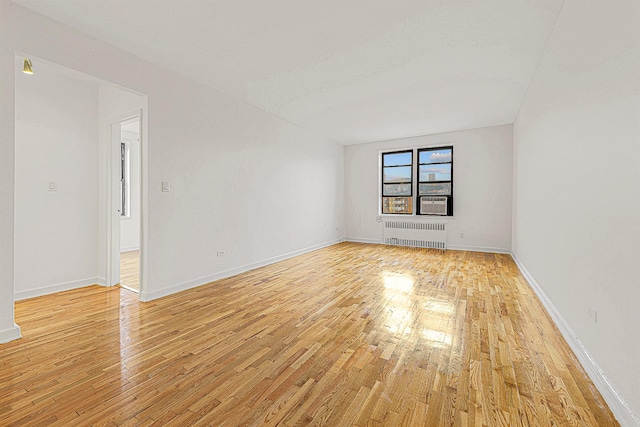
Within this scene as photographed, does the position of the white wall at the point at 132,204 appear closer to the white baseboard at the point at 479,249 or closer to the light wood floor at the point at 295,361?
the light wood floor at the point at 295,361

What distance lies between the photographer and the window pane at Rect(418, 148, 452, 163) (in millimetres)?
6904

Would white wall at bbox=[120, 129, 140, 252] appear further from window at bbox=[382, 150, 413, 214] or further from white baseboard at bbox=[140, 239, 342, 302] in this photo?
window at bbox=[382, 150, 413, 214]

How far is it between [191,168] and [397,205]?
5.35 m

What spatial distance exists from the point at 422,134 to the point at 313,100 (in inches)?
136

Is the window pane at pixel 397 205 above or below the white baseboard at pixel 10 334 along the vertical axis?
above

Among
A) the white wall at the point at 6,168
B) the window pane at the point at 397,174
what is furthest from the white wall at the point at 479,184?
the white wall at the point at 6,168

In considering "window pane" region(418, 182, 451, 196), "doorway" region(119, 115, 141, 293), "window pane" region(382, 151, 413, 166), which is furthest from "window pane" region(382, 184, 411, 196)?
"doorway" region(119, 115, 141, 293)

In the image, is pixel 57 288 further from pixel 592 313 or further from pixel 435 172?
pixel 435 172

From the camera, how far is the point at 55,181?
361 cm

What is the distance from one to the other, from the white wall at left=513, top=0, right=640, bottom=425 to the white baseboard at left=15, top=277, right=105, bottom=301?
513 cm

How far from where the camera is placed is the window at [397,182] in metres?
7.47

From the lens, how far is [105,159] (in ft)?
12.8

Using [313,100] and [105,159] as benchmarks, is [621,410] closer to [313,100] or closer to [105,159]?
[313,100]

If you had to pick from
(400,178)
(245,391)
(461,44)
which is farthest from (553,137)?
(400,178)
